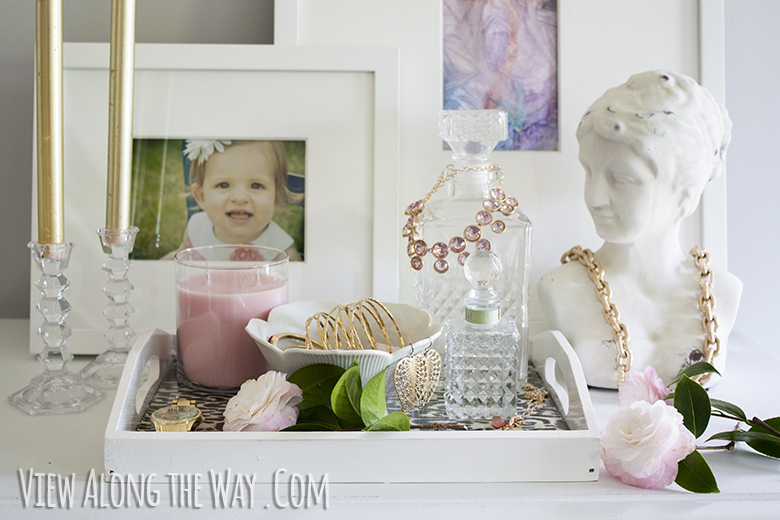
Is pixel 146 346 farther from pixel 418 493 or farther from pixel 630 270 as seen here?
pixel 630 270

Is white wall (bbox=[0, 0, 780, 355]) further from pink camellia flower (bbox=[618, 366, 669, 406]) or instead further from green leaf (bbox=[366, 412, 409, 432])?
green leaf (bbox=[366, 412, 409, 432])

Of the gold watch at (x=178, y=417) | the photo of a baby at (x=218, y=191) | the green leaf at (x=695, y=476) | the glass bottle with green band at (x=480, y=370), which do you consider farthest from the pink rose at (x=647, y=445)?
the photo of a baby at (x=218, y=191)

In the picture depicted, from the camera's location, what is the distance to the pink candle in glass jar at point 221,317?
634 millimetres

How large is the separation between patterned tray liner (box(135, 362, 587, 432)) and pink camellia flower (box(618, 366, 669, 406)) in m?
0.06

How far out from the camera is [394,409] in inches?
24.2

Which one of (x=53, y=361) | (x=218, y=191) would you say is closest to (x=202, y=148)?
(x=218, y=191)

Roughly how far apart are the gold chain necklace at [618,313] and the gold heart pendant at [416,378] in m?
0.22

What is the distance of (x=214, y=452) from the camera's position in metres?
0.50

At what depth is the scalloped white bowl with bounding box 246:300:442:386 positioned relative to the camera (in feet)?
1.78

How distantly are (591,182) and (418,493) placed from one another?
0.39 m

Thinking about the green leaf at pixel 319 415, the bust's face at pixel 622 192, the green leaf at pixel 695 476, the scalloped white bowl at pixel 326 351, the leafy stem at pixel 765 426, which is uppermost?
the bust's face at pixel 622 192

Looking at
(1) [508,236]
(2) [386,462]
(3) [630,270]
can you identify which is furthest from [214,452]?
(3) [630,270]

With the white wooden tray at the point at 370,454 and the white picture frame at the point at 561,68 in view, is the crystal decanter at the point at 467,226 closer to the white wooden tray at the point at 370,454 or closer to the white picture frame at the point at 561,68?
the white picture frame at the point at 561,68

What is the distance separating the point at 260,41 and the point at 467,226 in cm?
40
